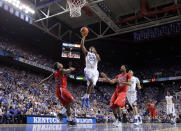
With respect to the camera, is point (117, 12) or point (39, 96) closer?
point (39, 96)

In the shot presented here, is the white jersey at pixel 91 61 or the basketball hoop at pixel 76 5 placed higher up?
the basketball hoop at pixel 76 5

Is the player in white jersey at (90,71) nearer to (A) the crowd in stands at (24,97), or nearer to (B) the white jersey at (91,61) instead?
(B) the white jersey at (91,61)

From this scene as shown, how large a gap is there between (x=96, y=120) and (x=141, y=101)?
37.6 ft

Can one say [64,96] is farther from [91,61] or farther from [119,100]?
[119,100]

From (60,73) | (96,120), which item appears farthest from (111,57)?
(60,73)

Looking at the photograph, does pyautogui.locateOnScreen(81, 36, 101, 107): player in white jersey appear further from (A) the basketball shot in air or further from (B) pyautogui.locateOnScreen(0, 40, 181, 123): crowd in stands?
(B) pyautogui.locateOnScreen(0, 40, 181, 123): crowd in stands

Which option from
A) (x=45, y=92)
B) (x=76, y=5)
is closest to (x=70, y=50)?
(x=45, y=92)

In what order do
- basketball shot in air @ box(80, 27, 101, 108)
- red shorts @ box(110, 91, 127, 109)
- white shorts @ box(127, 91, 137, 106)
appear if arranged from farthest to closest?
white shorts @ box(127, 91, 137, 106) < basketball shot in air @ box(80, 27, 101, 108) < red shorts @ box(110, 91, 127, 109)

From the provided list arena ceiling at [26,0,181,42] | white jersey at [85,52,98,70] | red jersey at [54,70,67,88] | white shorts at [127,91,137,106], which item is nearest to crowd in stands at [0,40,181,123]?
red jersey at [54,70,67,88]

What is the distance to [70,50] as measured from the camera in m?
22.3

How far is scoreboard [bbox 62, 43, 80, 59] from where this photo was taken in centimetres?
2200

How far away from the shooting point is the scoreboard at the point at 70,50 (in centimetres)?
2200

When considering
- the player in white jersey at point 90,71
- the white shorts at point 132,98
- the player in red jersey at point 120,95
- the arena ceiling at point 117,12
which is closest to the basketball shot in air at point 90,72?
the player in white jersey at point 90,71

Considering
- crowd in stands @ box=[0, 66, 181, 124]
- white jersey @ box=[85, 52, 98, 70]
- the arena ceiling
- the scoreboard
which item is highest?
the arena ceiling
